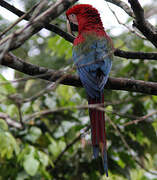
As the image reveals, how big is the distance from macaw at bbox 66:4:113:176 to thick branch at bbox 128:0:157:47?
0.27 m

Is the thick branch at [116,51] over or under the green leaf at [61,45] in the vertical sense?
over

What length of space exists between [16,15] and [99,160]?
143 centimetres

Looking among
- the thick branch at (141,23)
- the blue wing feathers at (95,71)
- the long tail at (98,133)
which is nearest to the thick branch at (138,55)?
the blue wing feathers at (95,71)

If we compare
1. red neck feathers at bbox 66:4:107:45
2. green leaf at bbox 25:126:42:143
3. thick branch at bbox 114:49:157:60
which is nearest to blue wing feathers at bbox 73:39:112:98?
thick branch at bbox 114:49:157:60

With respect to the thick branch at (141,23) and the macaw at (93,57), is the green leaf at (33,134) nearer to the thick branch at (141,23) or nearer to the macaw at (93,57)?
the macaw at (93,57)

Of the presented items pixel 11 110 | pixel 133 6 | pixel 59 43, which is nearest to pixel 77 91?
pixel 59 43

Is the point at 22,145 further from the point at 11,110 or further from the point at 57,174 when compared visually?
the point at 57,174

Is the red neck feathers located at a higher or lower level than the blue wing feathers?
higher

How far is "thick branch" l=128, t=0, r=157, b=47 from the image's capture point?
147 cm

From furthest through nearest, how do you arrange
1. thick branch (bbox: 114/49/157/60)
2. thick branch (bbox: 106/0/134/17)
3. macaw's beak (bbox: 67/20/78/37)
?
macaw's beak (bbox: 67/20/78/37) → thick branch (bbox: 114/49/157/60) → thick branch (bbox: 106/0/134/17)

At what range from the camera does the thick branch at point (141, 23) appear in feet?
4.82

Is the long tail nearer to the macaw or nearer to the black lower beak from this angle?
the macaw

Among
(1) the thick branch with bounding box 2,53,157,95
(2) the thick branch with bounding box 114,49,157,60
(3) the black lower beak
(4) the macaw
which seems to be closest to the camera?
(1) the thick branch with bounding box 2,53,157,95

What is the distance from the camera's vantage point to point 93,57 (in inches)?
81.7
